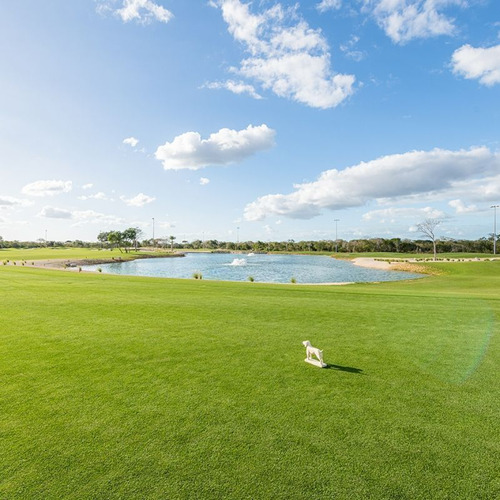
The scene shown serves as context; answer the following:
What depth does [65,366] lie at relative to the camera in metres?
6.15

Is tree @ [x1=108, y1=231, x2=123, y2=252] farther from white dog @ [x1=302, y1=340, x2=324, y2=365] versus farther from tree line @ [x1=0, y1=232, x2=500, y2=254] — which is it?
white dog @ [x1=302, y1=340, x2=324, y2=365]

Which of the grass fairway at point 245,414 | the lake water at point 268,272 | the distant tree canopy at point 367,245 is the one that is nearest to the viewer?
the grass fairway at point 245,414

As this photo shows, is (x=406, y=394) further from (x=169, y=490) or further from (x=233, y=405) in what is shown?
(x=169, y=490)

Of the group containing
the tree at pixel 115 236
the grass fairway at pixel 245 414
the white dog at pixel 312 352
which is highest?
the tree at pixel 115 236

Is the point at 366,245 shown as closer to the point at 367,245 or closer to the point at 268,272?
the point at 367,245

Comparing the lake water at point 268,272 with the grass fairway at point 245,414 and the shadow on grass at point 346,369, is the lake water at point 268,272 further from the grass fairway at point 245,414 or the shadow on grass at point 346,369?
the shadow on grass at point 346,369

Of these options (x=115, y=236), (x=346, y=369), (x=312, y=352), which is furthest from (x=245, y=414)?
(x=115, y=236)

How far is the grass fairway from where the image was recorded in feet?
11.0

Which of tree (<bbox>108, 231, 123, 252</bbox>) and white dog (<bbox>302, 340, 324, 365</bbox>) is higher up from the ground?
tree (<bbox>108, 231, 123, 252</bbox>)

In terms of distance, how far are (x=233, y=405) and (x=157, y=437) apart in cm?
120

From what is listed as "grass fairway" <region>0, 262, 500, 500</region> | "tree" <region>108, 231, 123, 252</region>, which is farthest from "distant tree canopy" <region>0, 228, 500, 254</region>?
"grass fairway" <region>0, 262, 500, 500</region>

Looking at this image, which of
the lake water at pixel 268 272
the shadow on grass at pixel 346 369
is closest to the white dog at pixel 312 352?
the shadow on grass at pixel 346 369

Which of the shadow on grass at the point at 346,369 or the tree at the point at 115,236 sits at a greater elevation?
the tree at the point at 115,236

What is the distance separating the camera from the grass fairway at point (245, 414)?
11.0 feet
